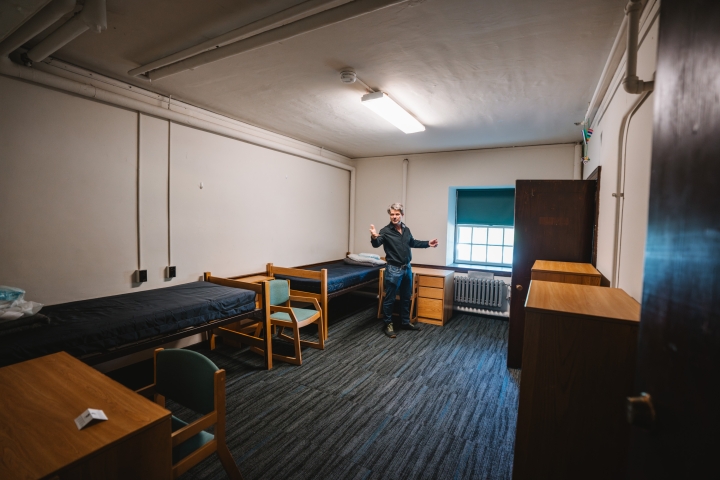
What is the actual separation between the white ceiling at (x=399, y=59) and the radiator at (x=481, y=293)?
2212 mm

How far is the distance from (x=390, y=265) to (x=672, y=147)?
3691 millimetres

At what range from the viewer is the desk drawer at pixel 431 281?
4.50 meters

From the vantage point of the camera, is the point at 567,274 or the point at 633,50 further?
the point at 567,274

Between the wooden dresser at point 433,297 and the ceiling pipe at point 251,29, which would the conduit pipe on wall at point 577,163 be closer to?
the wooden dresser at point 433,297

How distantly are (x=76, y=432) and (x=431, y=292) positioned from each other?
13.1 ft

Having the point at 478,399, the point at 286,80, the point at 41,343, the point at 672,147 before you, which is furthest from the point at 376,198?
the point at 672,147

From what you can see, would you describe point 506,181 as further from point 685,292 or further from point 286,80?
point 685,292

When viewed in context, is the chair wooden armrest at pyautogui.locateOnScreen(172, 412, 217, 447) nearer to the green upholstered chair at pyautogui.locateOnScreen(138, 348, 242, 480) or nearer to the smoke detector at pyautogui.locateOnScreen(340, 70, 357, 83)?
the green upholstered chair at pyautogui.locateOnScreen(138, 348, 242, 480)

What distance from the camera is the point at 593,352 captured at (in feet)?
4.19

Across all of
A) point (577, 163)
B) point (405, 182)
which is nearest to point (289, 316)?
point (405, 182)

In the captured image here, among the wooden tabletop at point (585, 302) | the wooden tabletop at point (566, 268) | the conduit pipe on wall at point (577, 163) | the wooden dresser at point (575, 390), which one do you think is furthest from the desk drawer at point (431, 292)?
the wooden dresser at point (575, 390)

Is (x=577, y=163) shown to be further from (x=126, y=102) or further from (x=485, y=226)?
(x=126, y=102)

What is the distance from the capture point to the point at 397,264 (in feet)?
14.0

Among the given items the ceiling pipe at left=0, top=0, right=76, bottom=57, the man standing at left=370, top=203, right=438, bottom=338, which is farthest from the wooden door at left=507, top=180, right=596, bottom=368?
the ceiling pipe at left=0, top=0, right=76, bottom=57
